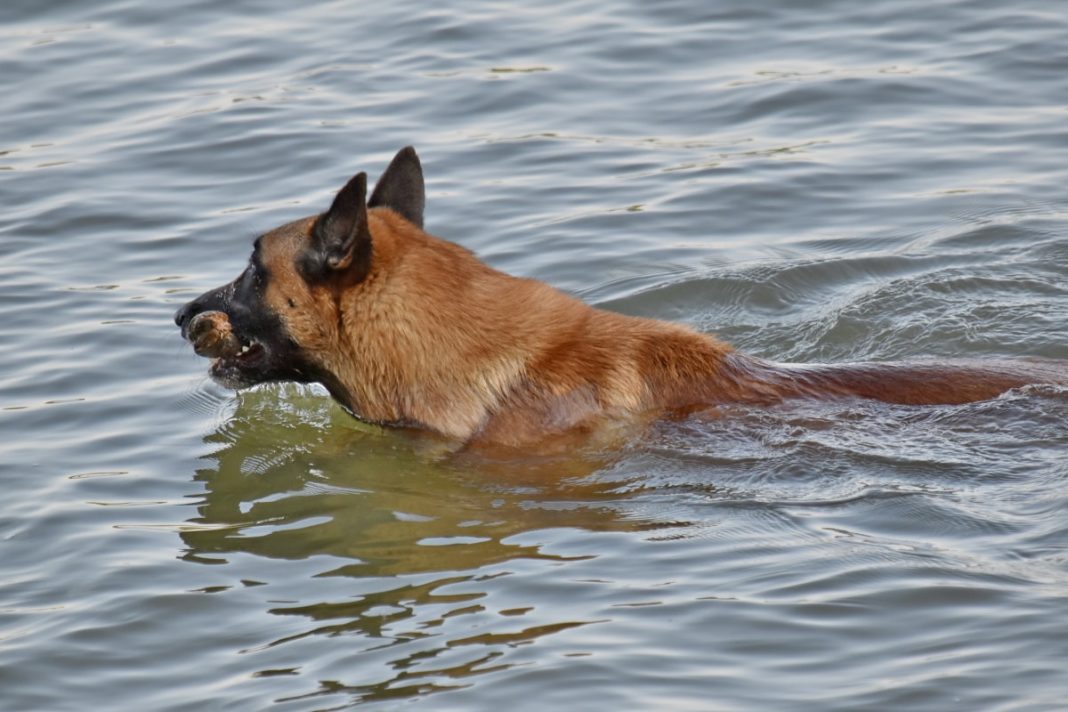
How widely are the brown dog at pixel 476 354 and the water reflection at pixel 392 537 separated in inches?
10.4

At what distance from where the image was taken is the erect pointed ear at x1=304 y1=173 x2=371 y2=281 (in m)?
7.25

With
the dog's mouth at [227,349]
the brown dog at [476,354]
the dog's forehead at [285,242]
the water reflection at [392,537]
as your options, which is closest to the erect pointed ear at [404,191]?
the brown dog at [476,354]

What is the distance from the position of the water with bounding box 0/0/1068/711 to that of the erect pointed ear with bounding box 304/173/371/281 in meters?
0.91

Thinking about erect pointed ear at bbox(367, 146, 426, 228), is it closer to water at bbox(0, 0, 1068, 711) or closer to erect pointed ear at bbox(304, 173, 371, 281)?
erect pointed ear at bbox(304, 173, 371, 281)

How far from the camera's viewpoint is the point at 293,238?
7551 millimetres

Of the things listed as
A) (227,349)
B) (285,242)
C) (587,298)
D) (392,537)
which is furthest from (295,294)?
(587,298)

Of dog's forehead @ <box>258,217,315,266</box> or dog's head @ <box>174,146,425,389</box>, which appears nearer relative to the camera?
dog's head @ <box>174,146,425,389</box>

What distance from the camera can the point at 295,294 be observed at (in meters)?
7.61

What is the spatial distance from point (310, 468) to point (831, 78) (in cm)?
646

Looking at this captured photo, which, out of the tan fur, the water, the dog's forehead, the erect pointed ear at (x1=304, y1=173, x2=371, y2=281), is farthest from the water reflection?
the dog's forehead

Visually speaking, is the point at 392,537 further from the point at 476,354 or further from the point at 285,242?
the point at 285,242

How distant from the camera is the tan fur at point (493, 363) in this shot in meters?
7.53

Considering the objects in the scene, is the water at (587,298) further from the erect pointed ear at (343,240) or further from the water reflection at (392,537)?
the erect pointed ear at (343,240)

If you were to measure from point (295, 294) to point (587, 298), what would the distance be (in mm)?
2889
